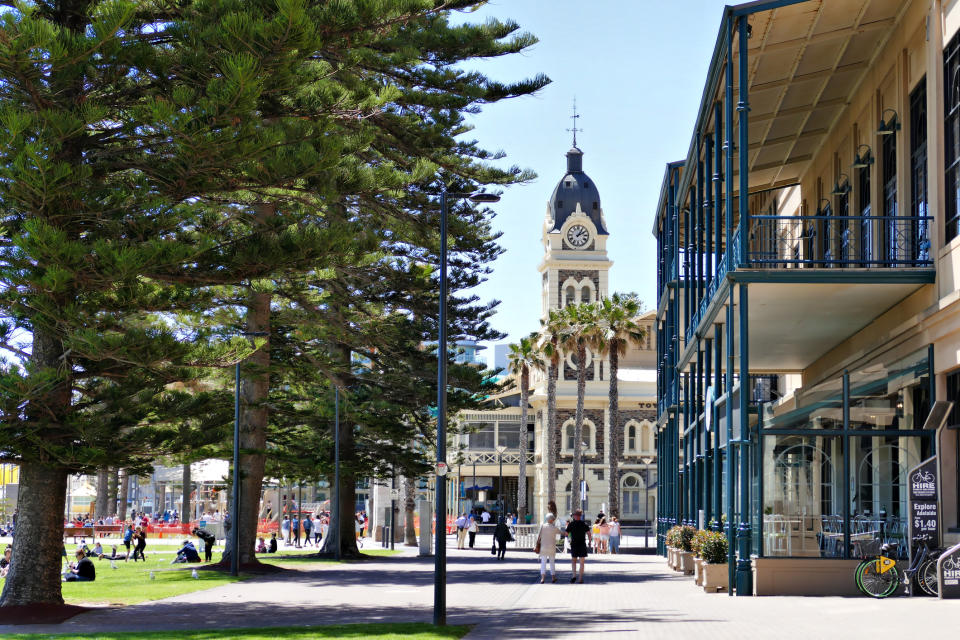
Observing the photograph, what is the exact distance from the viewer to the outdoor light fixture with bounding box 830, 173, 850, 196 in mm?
26616

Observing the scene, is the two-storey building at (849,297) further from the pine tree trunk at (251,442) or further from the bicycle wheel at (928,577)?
the pine tree trunk at (251,442)

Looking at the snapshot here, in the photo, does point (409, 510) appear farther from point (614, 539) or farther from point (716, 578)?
point (716, 578)

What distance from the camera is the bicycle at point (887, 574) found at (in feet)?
58.1

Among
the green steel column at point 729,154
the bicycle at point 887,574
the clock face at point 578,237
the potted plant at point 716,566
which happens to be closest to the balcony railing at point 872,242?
the green steel column at point 729,154

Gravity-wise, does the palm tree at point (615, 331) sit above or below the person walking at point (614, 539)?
above

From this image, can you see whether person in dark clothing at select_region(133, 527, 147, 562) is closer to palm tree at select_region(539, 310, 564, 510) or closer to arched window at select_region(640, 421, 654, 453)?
palm tree at select_region(539, 310, 564, 510)

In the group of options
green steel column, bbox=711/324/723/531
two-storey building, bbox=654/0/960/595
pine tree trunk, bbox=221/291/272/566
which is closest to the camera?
two-storey building, bbox=654/0/960/595

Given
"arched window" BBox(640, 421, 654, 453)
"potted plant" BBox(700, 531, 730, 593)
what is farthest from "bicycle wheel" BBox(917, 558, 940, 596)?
"arched window" BBox(640, 421, 654, 453)

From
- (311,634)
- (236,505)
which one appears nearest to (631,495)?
(236,505)

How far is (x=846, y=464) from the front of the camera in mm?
19344

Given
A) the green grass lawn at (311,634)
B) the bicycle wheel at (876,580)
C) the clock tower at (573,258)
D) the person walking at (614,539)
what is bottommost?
the person walking at (614,539)

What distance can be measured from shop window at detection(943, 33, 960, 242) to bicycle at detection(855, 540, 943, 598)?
4790 mm

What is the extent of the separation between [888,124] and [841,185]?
174 inches

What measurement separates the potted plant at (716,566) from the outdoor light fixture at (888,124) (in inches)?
308
